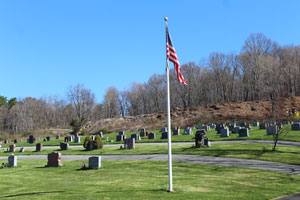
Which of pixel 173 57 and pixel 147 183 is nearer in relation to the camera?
pixel 173 57

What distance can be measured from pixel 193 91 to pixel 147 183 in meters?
77.7

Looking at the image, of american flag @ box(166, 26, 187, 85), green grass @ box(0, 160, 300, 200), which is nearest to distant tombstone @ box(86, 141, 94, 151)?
green grass @ box(0, 160, 300, 200)

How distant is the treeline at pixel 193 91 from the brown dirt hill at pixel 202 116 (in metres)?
5.10

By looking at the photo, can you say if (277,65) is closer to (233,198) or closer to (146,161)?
(146,161)

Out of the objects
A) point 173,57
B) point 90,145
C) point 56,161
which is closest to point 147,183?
point 173,57

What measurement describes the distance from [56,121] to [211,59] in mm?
60503

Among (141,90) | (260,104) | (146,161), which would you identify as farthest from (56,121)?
(146,161)

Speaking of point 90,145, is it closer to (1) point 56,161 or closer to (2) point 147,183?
(1) point 56,161

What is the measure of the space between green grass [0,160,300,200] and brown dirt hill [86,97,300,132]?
3825 centimetres

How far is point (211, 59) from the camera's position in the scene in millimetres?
84688

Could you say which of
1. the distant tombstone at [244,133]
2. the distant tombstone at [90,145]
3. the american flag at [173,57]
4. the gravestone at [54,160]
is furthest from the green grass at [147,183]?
the distant tombstone at [244,133]

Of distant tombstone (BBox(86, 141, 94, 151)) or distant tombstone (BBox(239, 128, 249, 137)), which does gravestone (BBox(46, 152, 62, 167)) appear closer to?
distant tombstone (BBox(86, 141, 94, 151))

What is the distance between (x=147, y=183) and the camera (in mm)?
12219

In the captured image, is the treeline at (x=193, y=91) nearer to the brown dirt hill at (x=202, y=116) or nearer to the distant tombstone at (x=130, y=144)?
the brown dirt hill at (x=202, y=116)
